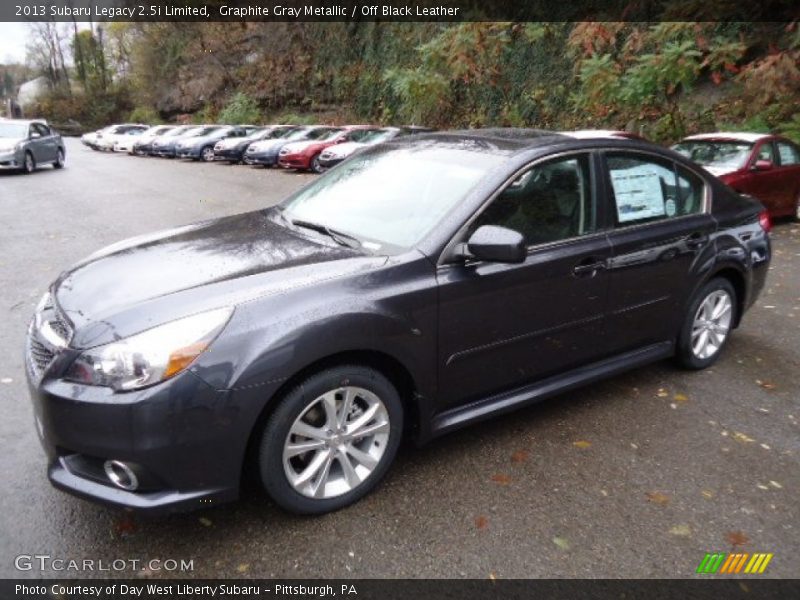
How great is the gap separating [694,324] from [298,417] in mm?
3033

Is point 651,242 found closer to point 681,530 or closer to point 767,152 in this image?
point 681,530

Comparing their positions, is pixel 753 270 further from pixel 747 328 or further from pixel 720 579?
pixel 720 579

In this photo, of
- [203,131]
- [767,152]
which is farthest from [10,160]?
[767,152]

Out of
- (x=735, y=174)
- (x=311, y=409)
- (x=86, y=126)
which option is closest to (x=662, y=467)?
(x=311, y=409)

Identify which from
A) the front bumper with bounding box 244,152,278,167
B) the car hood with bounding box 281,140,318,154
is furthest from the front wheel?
the front bumper with bounding box 244,152,278,167

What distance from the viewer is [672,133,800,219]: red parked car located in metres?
9.53

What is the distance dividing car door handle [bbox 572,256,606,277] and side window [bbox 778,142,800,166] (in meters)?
8.28

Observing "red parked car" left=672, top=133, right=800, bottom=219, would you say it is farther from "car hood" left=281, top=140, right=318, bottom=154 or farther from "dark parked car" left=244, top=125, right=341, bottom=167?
"dark parked car" left=244, top=125, right=341, bottom=167

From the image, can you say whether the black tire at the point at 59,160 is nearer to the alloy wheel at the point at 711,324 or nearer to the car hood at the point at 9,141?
the car hood at the point at 9,141

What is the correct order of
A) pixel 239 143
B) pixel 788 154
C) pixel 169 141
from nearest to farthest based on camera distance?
pixel 788 154 → pixel 239 143 → pixel 169 141

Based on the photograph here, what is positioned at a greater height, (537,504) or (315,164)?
(537,504)

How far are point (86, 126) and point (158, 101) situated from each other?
16.7 meters

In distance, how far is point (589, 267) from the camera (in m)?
3.63

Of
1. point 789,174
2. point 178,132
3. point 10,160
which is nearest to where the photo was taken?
point 789,174
